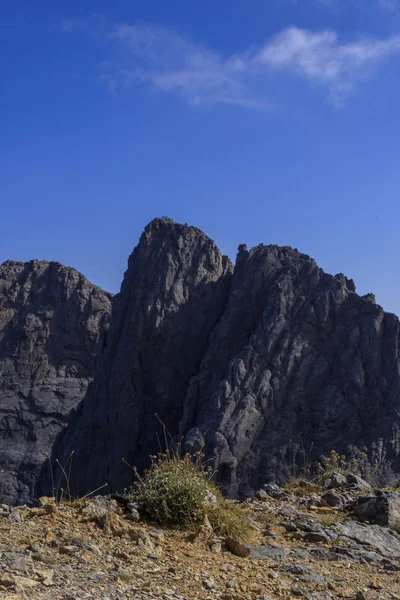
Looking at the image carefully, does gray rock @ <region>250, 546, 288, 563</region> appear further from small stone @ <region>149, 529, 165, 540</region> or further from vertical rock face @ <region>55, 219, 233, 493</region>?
vertical rock face @ <region>55, 219, 233, 493</region>

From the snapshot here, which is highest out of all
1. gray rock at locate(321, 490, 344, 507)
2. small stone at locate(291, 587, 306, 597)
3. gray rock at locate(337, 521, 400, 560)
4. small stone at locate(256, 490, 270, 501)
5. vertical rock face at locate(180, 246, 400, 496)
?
vertical rock face at locate(180, 246, 400, 496)

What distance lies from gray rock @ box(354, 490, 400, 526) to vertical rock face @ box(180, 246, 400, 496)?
55852 mm

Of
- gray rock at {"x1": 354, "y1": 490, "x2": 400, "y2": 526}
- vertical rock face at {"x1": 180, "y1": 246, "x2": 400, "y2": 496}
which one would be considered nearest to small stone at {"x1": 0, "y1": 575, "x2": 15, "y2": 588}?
gray rock at {"x1": 354, "y1": 490, "x2": 400, "y2": 526}

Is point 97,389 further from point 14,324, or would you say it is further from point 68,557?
point 68,557

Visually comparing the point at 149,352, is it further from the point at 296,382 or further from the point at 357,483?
the point at 357,483

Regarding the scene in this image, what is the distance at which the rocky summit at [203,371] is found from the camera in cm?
6825

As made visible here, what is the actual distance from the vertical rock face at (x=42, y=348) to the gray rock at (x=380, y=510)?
300 feet

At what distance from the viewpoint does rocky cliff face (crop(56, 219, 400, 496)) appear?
6806cm

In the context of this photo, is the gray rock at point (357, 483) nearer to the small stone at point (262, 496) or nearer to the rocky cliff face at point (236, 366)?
the small stone at point (262, 496)

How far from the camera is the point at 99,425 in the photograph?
274 feet

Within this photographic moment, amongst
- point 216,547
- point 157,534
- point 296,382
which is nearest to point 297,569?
point 216,547

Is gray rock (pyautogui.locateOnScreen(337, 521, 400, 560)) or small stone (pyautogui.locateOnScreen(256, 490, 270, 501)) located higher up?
small stone (pyautogui.locateOnScreen(256, 490, 270, 501))

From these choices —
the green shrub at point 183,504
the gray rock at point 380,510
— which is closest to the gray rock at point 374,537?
the gray rock at point 380,510

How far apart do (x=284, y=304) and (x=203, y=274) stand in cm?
1738
